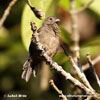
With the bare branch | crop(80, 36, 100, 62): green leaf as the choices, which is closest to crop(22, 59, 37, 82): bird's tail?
crop(80, 36, 100, 62): green leaf

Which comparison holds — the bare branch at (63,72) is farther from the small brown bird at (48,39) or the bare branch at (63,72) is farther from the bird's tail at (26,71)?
the small brown bird at (48,39)

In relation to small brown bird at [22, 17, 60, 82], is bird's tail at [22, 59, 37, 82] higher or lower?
lower

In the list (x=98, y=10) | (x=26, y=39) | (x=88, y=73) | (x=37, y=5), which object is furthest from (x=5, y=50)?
(x=37, y=5)

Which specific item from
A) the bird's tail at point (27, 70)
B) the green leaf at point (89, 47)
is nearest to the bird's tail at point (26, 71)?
the bird's tail at point (27, 70)

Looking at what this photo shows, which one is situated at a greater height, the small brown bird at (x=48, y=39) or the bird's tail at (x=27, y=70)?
the small brown bird at (x=48, y=39)

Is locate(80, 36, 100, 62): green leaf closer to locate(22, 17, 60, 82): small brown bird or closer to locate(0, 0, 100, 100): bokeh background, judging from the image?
locate(0, 0, 100, 100): bokeh background

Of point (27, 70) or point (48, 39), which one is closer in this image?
point (27, 70)

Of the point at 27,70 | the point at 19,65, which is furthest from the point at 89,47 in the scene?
the point at 19,65

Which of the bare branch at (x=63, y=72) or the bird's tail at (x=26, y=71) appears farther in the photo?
the bird's tail at (x=26, y=71)

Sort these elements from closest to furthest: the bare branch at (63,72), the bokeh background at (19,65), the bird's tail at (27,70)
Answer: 1. the bare branch at (63,72)
2. the bird's tail at (27,70)
3. the bokeh background at (19,65)

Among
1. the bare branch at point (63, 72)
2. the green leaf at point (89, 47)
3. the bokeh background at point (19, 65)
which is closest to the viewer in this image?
the bare branch at point (63, 72)

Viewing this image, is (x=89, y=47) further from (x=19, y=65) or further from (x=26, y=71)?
(x=19, y=65)

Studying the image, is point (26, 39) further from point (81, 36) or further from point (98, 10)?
point (81, 36)

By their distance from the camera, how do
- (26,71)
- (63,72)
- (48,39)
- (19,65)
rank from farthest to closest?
(19,65), (48,39), (26,71), (63,72)
